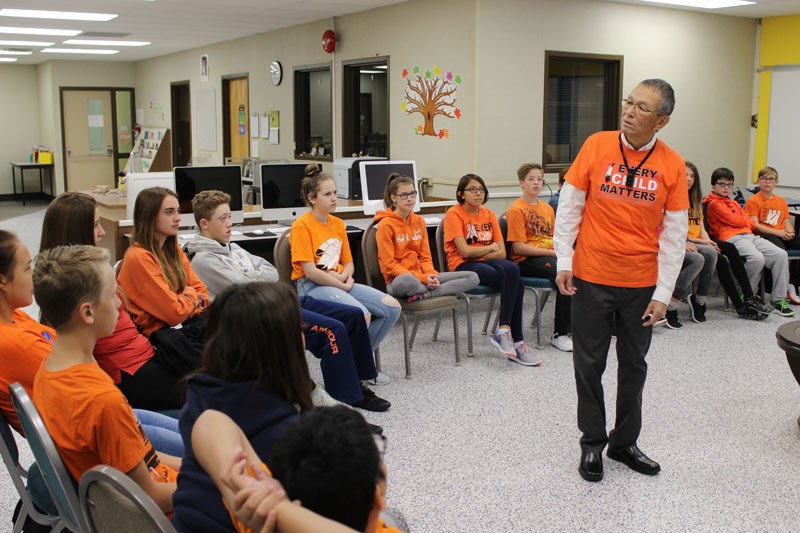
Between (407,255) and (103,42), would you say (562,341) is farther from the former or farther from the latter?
(103,42)

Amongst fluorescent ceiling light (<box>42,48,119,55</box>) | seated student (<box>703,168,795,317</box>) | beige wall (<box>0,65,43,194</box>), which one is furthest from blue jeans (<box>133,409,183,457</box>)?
beige wall (<box>0,65,43,194</box>)

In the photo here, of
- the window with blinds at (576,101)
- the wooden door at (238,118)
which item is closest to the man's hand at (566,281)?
the window with blinds at (576,101)

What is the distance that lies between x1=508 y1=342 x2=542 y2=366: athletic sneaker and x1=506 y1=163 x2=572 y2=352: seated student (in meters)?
0.33

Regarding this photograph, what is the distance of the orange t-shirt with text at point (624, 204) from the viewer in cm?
270

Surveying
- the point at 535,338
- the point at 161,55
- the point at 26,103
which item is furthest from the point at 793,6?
the point at 26,103

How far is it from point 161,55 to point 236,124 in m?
3.14

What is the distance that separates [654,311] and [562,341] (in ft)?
6.28

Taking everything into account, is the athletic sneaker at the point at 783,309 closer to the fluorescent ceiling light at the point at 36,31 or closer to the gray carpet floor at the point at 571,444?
the gray carpet floor at the point at 571,444

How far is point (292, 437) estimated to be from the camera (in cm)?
111

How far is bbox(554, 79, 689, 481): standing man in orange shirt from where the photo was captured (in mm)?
2695

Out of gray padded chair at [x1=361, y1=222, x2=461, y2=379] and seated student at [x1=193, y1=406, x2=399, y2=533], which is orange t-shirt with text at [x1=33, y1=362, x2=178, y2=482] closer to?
seated student at [x1=193, y1=406, x2=399, y2=533]

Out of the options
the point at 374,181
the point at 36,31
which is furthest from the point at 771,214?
the point at 36,31

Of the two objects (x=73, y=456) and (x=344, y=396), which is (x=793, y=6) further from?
(x=73, y=456)

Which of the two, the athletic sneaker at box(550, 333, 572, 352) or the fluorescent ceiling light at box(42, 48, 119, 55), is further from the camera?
the fluorescent ceiling light at box(42, 48, 119, 55)
